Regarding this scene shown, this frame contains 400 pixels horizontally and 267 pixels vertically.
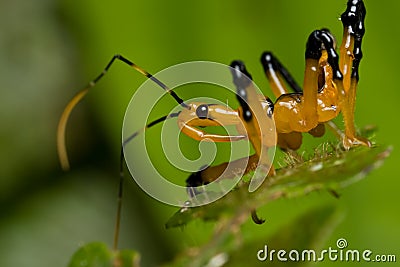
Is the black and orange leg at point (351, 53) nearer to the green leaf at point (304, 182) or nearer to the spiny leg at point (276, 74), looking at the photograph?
the spiny leg at point (276, 74)

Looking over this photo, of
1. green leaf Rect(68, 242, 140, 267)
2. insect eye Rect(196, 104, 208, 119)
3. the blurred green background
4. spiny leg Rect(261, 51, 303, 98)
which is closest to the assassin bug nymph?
insect eye Rect(196, 104, 208, 119)

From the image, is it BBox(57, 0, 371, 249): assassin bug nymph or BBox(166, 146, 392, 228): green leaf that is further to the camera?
BBox(57, 0, 371, 249): assassin bug nymph

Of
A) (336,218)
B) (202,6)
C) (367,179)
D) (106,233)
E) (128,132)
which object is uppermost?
(202,6)

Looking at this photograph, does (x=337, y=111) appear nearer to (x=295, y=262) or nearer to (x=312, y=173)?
(x=312, y=173)

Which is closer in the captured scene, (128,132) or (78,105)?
(128,132)

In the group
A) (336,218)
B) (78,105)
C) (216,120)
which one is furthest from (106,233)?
(336,218)

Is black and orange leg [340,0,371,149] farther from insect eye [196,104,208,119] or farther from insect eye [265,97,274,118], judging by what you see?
insect eye [196,104,208,119]

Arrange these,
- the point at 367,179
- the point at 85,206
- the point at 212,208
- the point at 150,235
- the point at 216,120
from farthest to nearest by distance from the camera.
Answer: the point at 85,206 → the point at 150,235 → the point at 367,179 → the point at 216,120 → the point at 212,208
